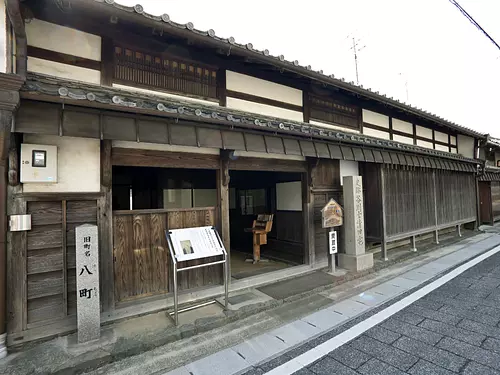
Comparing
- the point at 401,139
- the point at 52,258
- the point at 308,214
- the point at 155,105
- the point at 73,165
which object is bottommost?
the point at 52,258

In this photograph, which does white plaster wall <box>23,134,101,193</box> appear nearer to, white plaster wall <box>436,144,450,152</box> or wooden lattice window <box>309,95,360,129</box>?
wooden lattice window <box>309,95,360,129</box>

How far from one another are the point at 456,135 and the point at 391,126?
24.7 feet

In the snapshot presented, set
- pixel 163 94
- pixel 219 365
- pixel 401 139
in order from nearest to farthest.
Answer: pixel 219 365, pixel 163 94, pixel 401 139

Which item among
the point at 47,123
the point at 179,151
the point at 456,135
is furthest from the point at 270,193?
the point at 456,135

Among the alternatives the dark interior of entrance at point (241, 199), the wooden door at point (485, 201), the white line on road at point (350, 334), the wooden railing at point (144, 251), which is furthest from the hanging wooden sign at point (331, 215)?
the wooden door at point (485, 201)

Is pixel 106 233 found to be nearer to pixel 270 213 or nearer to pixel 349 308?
pixel 349 308

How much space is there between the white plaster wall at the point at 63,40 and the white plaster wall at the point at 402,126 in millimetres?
10271

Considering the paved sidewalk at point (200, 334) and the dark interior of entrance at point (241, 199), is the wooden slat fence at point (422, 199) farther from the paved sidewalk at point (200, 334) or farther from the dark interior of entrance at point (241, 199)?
the paved sidewalk at point (200, 334)

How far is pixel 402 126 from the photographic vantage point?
424 inches

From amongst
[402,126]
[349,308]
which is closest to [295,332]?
[349,308]

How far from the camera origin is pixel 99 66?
4594 millimetres

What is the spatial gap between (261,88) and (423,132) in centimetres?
940

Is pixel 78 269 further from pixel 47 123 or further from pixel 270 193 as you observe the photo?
pixel 270 193

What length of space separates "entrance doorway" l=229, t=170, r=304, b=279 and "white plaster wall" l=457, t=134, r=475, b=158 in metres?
12.6
